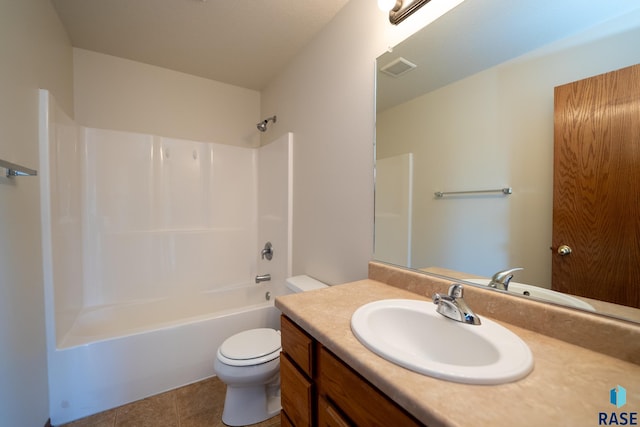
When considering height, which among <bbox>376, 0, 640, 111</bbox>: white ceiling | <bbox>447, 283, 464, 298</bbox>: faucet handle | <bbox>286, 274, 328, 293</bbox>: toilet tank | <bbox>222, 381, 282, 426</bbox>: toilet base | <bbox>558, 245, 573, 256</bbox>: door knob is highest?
<bbox>376, 0, 640, 111</bbox>: white ceiling

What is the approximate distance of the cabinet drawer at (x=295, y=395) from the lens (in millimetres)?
788

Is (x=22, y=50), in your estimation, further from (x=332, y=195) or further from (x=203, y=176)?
(x=332, y=195)

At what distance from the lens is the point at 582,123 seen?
2.31 ft

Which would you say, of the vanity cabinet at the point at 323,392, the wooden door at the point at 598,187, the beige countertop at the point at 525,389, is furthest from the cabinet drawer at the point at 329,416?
A: the wooden door at the point at 598,187

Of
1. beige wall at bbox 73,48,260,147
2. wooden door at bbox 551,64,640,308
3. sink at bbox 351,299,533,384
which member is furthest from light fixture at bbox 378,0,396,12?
beige wall at bbox 73,48,260,147

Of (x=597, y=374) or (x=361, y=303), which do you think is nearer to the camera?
(x=597, y=374)

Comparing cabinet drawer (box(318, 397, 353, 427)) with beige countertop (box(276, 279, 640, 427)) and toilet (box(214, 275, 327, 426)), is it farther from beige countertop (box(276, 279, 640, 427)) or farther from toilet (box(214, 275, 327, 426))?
toilet (box(214, 275, 327, 426))

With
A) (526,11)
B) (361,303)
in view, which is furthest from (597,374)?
(526,11)

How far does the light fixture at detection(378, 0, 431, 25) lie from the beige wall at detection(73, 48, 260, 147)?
1849 millimetres

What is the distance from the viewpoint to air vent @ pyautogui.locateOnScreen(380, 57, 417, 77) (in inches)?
46.0

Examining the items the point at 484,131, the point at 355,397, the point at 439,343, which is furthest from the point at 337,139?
the point at 355,397

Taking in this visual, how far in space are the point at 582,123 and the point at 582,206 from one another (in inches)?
9.4

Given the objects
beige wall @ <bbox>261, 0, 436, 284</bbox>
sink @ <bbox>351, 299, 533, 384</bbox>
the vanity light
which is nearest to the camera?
sink @ <bbox>351, 299, 533, 384</bbox>

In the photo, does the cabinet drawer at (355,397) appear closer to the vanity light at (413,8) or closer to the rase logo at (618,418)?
the rase logo at (618,418)
